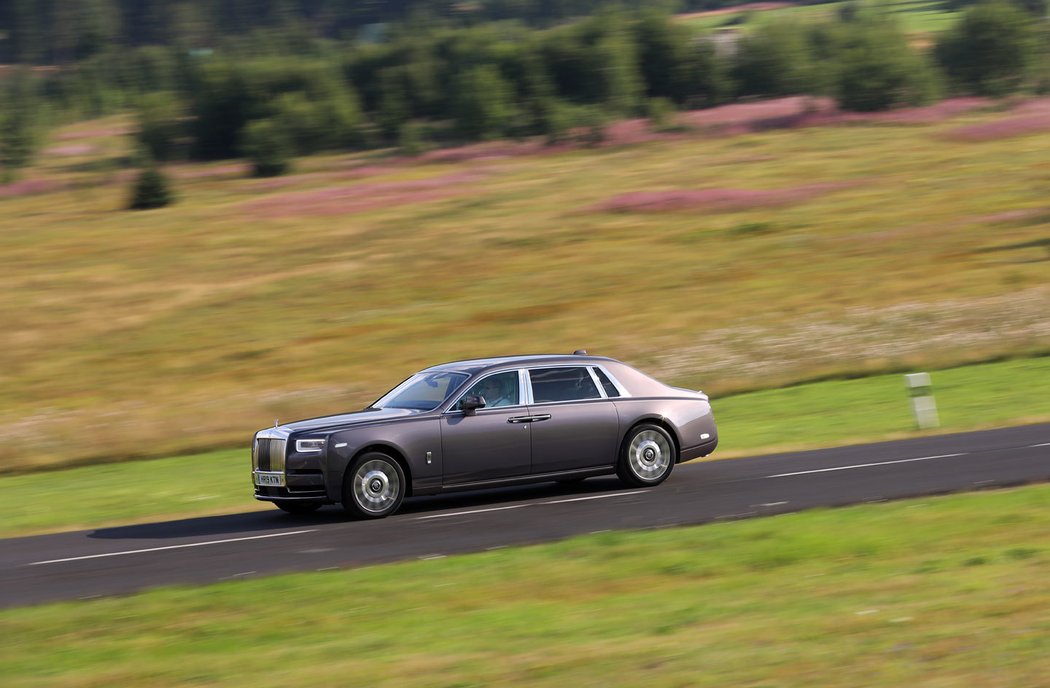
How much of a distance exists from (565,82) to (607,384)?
63107mm

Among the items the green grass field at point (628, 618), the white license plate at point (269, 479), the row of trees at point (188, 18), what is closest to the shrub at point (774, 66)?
the white license plate at point (269, 479)

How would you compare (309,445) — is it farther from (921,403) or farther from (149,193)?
(149,193)

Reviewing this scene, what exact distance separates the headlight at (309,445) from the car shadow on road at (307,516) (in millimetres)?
734

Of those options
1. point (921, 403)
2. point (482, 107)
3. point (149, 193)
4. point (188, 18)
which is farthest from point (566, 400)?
point (188, 18)

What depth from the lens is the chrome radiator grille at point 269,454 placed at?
42.0 feet

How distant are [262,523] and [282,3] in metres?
158

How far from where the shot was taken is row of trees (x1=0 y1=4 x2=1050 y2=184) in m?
67.4

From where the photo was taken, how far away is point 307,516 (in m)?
13.5

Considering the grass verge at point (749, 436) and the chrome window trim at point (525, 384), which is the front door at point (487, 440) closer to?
the chrome window trim at point (525, 384)

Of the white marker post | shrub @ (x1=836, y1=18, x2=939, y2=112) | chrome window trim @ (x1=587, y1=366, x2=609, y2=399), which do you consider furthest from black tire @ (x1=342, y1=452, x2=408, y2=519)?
shrub @ (x1=836, y1=18, x2=939, y2=112)

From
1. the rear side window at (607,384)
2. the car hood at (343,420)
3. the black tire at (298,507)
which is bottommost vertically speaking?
the black tire at (298,507)

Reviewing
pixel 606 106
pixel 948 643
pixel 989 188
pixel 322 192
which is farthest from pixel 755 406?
pixel 606 106

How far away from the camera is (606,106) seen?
2778 inches

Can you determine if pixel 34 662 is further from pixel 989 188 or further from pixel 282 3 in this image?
pixel 282 3
